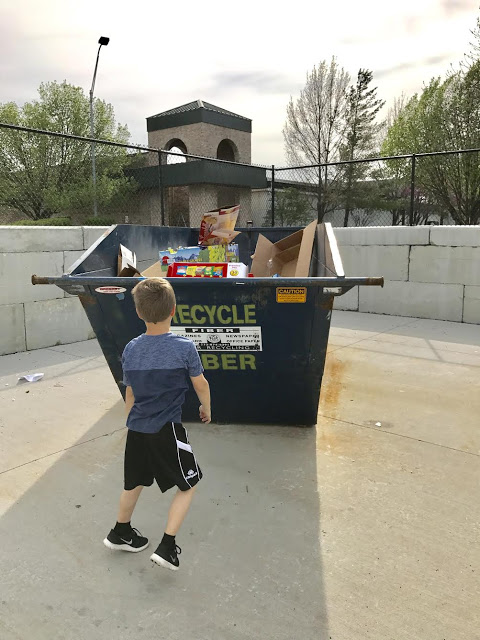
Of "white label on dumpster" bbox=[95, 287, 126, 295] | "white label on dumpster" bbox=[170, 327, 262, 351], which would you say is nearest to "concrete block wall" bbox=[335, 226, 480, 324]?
"white label on dumpster" bbox=[170, 327, 262, 351]

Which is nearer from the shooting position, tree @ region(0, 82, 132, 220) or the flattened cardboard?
the flattened cardboard

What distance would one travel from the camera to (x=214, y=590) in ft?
6.61

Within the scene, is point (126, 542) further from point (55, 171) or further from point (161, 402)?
point (55, 171)

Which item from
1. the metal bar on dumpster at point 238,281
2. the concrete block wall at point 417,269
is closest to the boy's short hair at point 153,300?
the metal bar on dumpster at point 238,281

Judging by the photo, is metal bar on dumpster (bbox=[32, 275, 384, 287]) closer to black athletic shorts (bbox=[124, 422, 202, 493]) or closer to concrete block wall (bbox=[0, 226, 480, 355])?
black athletic shorts (bbox=[124, 422, 202, 493])

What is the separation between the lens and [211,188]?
28172mm

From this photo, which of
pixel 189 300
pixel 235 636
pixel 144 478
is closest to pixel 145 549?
pixel 144 478

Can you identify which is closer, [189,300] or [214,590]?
[214,590]

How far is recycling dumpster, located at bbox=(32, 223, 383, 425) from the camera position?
3029 millimetres

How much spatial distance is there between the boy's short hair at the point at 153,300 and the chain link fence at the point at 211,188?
4.64m

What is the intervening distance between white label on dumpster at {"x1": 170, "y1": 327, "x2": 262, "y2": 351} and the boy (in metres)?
1.05

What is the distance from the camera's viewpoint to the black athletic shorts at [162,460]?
212cm

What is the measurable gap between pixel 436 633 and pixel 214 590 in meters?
0.86

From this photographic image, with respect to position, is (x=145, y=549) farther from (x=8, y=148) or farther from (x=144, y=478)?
(x=8, y=148)
